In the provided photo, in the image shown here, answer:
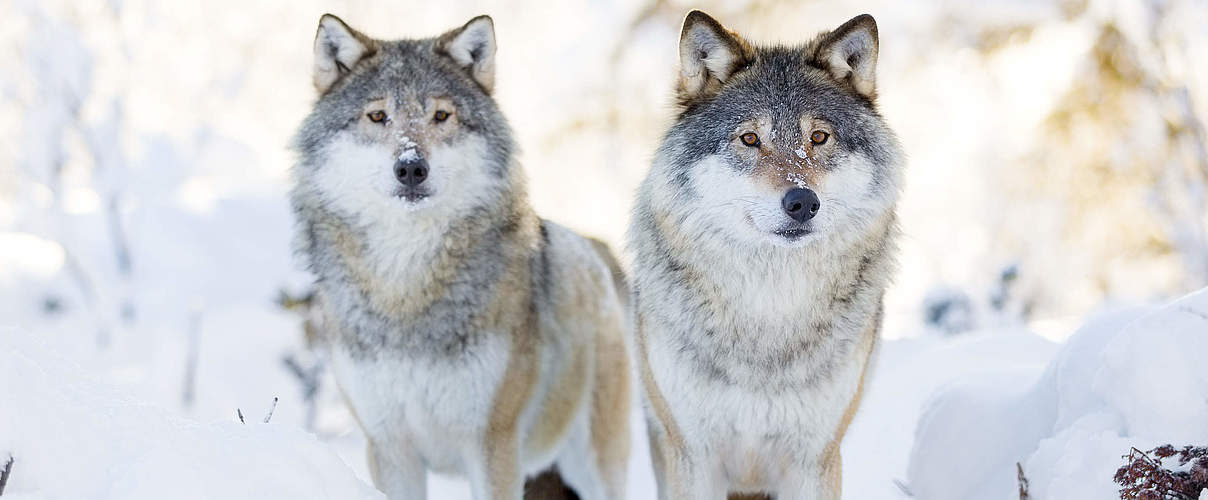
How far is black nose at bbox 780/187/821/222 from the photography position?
3.25m

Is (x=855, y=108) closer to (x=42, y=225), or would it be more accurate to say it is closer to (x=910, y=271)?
(x=910, y=271)

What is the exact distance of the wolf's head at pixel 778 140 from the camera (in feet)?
11.0

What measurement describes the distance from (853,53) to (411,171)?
5.79ft

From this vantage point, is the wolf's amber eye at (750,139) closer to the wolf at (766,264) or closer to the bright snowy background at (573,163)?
the wolf at (766,264)

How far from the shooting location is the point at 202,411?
10.8 m

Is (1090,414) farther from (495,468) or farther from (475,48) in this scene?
(475,48)

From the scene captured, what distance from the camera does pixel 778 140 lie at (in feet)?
11.3

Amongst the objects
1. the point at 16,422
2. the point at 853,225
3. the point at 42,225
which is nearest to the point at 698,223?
the point at 853,225

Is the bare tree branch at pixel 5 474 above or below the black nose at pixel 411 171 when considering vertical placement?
below

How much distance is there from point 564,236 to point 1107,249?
1040cm

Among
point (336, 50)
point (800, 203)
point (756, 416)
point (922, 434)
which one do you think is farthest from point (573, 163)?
point (800, 203)

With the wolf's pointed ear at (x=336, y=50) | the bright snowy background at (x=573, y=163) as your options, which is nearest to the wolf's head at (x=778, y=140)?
the wolf's pointed ear at (x=336, y=50)

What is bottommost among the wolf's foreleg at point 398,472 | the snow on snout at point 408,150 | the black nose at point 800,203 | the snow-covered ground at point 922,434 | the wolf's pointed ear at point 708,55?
the wolf's foreleg at point 398,472

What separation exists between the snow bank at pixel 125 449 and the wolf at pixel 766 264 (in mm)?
1261
